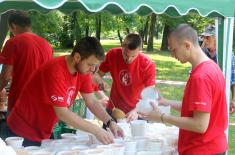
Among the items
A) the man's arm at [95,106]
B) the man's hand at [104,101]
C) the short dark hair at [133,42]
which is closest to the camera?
the man's arm at [95,106]

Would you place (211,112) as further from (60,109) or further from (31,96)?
(31,96)

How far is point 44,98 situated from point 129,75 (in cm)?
159

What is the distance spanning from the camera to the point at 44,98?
2.92 m

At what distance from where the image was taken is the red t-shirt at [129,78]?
171 inches

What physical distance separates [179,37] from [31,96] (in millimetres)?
1124

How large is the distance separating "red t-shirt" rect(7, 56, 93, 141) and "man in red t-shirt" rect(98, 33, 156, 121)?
3.78 feet

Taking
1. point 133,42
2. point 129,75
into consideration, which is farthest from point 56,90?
point 129,75

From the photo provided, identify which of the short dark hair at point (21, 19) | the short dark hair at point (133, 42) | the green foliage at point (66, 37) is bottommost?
the green foliage at point (66, 37)

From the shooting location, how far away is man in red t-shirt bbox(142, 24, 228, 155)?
2.56 metres

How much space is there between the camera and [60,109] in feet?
9.45

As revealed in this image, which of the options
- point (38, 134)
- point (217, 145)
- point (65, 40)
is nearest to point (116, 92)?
point (38, 134)

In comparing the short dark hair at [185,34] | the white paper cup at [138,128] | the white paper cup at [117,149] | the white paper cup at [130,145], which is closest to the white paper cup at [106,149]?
the white paper cup at [117,149]

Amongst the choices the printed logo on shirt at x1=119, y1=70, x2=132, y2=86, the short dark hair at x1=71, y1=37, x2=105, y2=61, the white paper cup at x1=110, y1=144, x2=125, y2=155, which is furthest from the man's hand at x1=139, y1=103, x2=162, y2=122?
the printed logo on shirt at x1=119, y1=70, x2=132, y2=86

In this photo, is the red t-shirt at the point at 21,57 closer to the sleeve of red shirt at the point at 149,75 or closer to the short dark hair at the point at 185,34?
the sleeve of red shirt at the point at 149,75
